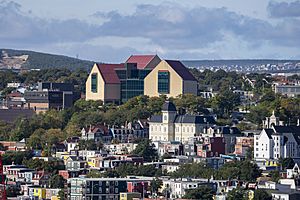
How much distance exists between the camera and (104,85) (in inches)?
2381

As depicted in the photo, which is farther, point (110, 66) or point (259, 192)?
point (110, 66)

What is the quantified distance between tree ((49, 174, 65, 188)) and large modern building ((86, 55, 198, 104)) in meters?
15.3

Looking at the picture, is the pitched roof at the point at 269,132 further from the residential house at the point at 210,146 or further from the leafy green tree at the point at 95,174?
the leafy green tree at the point at 95,174

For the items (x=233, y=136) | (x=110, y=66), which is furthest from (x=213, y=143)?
(x=110, y=66)

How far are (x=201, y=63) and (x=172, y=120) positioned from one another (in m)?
102

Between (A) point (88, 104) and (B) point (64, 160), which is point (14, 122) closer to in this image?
(A) point (88, 104)

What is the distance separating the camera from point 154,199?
3894cm

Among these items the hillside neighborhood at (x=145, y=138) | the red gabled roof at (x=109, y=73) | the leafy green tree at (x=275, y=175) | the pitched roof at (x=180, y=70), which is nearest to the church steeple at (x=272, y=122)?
the hillside neighborhood at (x=145, y=138)

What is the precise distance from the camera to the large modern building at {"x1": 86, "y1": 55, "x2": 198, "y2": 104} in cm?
5956

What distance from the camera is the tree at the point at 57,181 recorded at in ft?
144

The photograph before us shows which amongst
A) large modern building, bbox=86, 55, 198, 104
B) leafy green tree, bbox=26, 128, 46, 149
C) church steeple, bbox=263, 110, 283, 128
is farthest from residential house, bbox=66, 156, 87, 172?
large modern building, bbox=86, 55, 198, 104

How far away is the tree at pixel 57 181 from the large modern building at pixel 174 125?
27.8ft

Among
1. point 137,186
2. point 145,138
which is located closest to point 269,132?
point 145,138

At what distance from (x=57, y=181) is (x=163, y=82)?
53.3 ft
